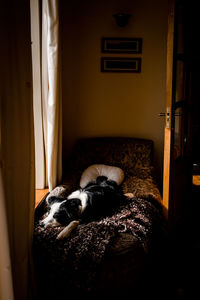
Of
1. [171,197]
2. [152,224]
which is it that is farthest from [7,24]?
[171,197]

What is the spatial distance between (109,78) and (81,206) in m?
1.83

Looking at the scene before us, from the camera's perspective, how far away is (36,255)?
167 cm

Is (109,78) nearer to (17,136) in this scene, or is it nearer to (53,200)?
(53,200)

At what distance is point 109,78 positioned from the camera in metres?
3.21

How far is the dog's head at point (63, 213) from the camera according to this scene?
183 cm

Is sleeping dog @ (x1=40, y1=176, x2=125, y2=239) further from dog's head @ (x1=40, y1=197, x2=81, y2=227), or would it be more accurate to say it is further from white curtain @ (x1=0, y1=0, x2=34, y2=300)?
white curtain @ (x1=0, y1=0, x2=34, y2=300)

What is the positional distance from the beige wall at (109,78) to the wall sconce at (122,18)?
0.23 ft

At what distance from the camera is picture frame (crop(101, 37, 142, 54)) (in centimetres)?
312

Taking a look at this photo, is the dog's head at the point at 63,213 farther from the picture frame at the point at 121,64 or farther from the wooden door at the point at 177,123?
the picture frame at the point at 121,64

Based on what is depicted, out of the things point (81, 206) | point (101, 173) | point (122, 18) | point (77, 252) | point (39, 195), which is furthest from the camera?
point (122, 18)

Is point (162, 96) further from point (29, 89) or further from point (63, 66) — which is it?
point (29, 89)

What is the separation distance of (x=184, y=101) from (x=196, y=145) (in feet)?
6.75

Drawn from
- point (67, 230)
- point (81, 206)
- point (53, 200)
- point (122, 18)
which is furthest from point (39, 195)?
point (122, 18)

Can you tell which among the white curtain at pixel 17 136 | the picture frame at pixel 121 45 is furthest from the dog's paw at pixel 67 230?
the picture frame at pixel 121 45
